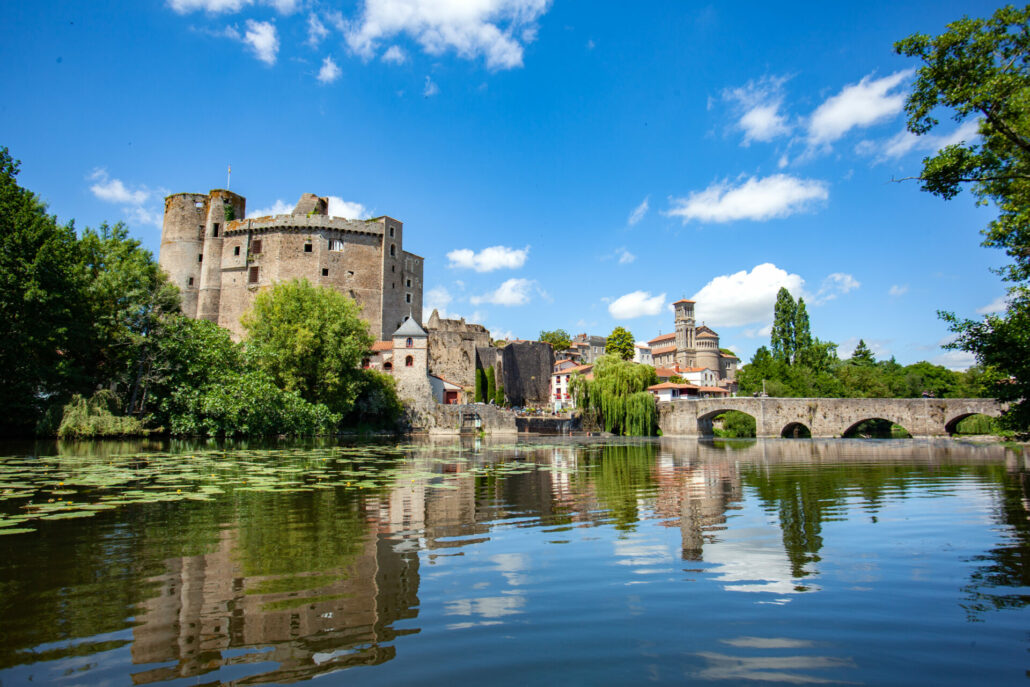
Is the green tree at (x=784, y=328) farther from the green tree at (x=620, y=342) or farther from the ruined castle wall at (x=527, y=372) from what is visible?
the ruined castle wall at (x=527, y=372)

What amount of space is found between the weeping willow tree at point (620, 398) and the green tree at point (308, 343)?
62.1 ft

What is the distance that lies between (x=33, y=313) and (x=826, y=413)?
49794mm

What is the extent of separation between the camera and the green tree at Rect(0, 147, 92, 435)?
20.4 m

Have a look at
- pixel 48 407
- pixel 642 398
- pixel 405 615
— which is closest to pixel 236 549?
pixel 405 615

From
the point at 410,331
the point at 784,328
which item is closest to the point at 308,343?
the point at 410,331

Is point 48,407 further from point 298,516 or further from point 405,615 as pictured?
point 405,615

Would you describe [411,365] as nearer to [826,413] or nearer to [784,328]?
[826,413]

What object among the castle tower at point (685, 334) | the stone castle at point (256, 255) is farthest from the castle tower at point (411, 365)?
the castle tower at point (685, 334)

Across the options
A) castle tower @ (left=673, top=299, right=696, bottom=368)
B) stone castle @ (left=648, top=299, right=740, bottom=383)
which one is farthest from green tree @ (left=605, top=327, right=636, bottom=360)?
castle tower @ (left=673, top=299, right=696, bottom=368)

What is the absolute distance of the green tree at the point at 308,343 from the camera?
3112cm

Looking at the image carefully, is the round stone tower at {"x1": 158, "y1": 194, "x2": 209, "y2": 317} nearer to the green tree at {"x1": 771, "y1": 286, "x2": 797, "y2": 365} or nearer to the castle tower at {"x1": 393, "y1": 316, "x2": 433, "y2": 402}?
the castle tower at {"x1": 393, "y1": 316, "x2": 433, "y2": 402}

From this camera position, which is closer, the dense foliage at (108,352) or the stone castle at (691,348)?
the dense foliage at (108,352)

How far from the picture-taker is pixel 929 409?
4462cm

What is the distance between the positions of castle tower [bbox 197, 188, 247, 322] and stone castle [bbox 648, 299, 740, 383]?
254ft
